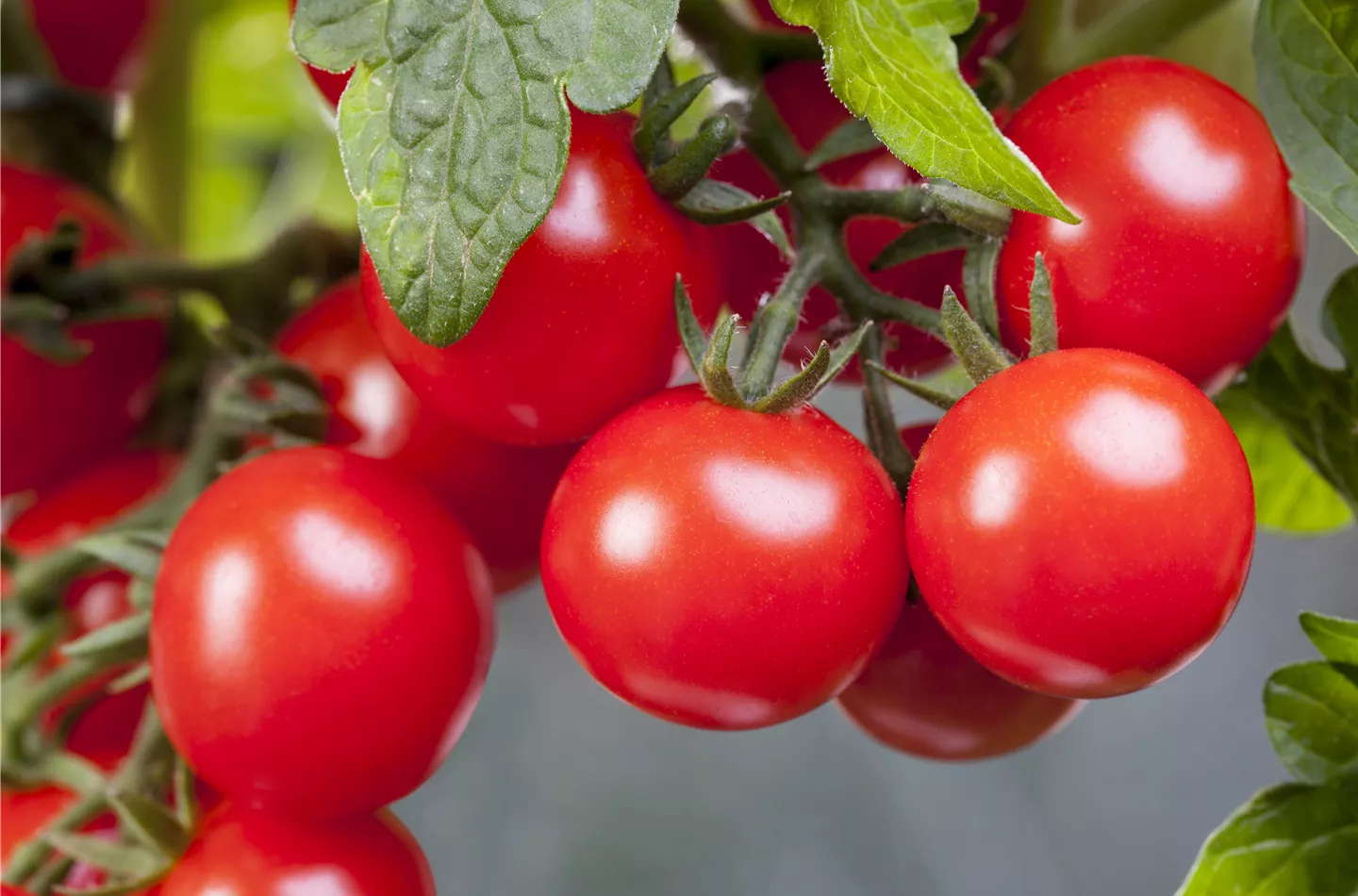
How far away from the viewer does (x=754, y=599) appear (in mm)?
281

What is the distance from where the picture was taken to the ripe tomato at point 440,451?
405 mm

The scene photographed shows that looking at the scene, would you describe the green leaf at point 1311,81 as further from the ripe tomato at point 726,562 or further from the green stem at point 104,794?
the green stem at point 104,794

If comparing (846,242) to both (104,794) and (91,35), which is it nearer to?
(104,794)

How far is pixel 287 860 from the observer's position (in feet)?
1.21

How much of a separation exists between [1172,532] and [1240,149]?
0.12 metres

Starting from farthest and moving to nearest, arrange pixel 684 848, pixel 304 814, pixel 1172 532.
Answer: pixel 684 848
pixel 304 814
pixel 1172 532

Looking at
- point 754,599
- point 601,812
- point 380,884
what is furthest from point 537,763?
point 754,599

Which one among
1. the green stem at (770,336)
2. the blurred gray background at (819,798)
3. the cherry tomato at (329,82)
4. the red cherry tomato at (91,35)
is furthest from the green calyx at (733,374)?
the blurred gray background at (819,798)

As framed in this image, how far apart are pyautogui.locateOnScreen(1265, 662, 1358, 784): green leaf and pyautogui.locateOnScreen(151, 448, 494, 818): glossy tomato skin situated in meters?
0.23

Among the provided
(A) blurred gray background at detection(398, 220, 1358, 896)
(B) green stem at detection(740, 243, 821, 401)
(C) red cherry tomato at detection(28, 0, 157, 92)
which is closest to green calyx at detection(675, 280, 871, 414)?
(B) green stem at detection(740, 243, 821, 401)

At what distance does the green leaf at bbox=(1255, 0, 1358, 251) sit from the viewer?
33cm

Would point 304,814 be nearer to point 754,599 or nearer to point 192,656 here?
point 192,656

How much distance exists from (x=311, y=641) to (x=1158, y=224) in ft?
0.79

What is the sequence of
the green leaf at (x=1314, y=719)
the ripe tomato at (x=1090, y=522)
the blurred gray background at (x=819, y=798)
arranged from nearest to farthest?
the ripe tomato at (x=1090, y=522) → the green leaf at (x=1314, y=719) → the blurred gray background at (x=819, y=798)
